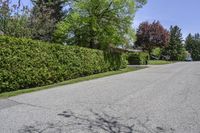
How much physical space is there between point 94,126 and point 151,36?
48882mm

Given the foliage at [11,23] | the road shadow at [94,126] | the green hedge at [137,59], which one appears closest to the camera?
the road shadow at [94,126]

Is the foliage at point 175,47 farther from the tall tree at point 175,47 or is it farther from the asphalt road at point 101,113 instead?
the asphalt road at point 101,113

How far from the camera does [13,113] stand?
24.8 feet

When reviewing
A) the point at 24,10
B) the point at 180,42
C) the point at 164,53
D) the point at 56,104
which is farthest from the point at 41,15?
the point at 180,42

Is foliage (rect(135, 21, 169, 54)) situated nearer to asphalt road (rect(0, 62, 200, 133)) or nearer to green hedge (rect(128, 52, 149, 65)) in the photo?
green hedge (rect(128, 52, 149, 65))

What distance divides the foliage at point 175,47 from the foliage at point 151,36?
17.2 metres

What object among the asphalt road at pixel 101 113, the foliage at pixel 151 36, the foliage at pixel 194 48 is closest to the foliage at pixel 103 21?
the asphalt road at pixel 101 113

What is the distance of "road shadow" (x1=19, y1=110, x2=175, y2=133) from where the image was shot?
5.96m

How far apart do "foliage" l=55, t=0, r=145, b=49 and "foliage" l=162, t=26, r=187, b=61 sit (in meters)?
45.6

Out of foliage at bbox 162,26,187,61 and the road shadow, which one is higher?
foliage at bbox 162,26,187,61

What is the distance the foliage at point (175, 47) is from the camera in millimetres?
71500

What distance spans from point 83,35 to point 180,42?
181ft

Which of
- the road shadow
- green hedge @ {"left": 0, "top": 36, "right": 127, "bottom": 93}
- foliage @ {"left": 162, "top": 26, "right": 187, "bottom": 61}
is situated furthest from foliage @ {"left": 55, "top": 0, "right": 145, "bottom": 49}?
foliage @ {"left": 162, "top": 26, "right": 187, "bottom": 61}

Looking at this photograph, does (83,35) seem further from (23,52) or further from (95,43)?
(23,52)
